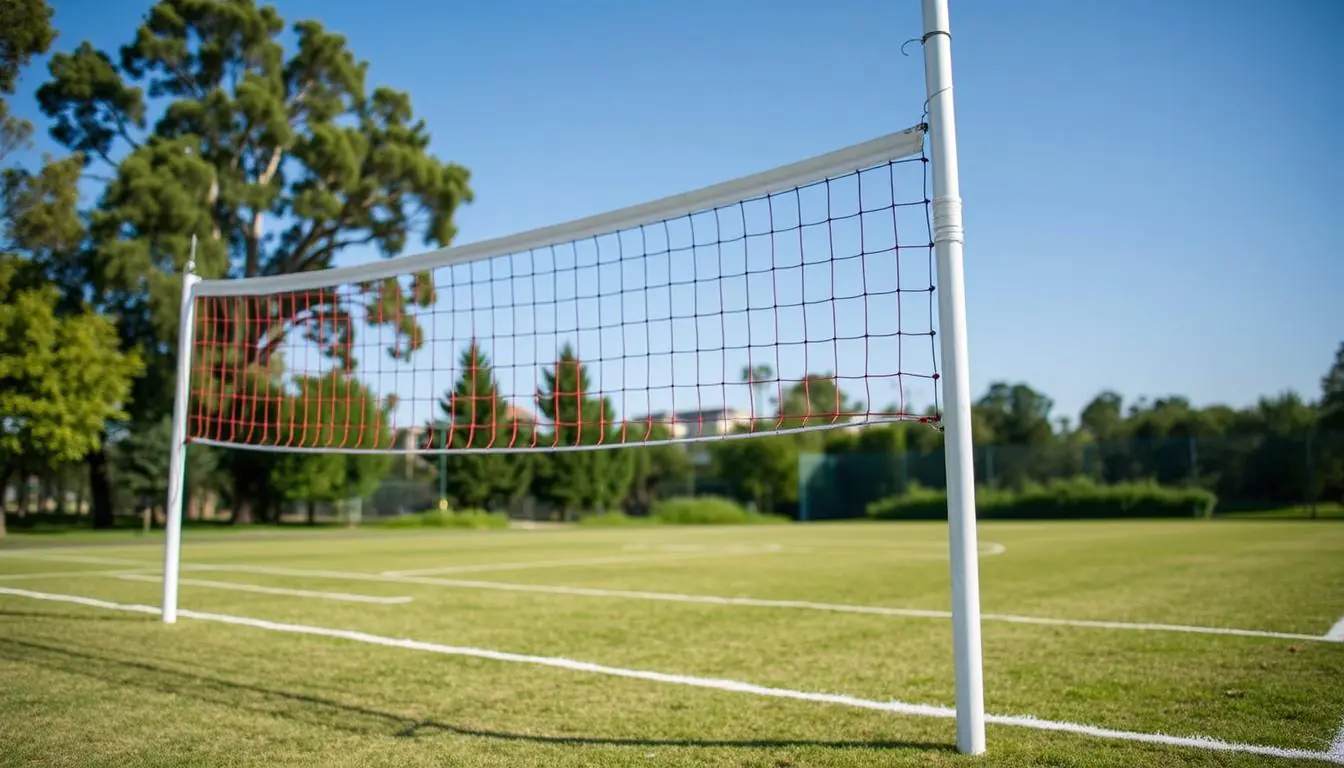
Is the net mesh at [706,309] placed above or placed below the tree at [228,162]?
below

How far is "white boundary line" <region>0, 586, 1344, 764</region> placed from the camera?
3.95 metres

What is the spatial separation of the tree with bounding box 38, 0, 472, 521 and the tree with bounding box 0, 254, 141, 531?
3371 millimetres

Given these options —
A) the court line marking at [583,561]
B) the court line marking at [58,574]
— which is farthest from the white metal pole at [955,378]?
the court line marking at [58,574]

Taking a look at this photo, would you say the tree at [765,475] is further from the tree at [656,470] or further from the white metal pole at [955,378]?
the white metal pole at [955,378]

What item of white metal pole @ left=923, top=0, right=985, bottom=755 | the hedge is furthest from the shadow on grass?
the hedge

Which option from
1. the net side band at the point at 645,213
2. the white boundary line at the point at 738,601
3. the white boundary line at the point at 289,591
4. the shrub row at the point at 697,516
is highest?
the net side band at the point at 645,213

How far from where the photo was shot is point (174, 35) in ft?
116

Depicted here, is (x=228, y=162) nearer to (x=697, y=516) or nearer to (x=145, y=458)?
(x=145, y=458)

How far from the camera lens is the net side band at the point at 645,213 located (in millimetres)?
4508

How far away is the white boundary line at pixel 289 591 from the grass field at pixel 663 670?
0.31ft

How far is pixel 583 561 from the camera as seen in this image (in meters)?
16.1

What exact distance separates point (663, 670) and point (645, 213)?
297 cm

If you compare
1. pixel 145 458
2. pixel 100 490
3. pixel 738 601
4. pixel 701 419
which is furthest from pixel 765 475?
pixel 701 419

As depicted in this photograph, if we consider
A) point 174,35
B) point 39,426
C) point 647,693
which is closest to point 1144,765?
point 647,693
